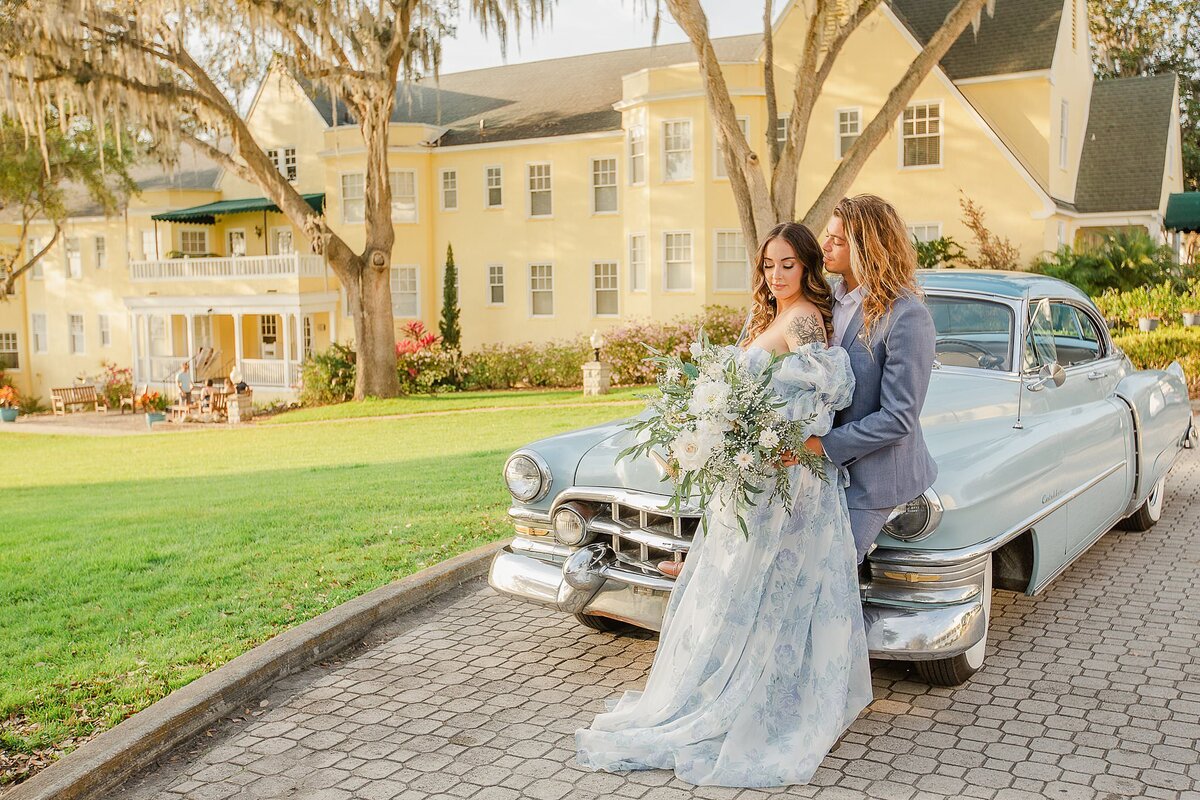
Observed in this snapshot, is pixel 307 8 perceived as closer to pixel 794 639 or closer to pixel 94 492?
pixel 94 492

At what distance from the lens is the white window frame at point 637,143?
2547 centimetres

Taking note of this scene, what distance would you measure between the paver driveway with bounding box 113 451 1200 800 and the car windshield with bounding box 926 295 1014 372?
4.58 ft

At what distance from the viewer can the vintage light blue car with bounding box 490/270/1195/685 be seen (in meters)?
4.22

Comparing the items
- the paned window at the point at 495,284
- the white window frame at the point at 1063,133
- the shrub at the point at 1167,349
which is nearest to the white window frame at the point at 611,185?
the paned window at the point at 495,284

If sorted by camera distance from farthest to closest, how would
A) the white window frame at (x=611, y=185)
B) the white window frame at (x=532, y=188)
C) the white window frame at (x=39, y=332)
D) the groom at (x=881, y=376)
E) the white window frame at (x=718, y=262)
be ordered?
the white window frame at (x=39, y=332), the white window frame at (x=532, y=188), the white window frame at (x=611, y=185), the white window frame at (x=718, y=262), the groom at (x=881, y=376)

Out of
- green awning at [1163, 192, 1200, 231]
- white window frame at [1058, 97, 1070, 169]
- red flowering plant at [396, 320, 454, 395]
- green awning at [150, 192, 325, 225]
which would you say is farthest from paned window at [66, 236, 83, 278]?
green awning at [1163, 192, 1200, 231]

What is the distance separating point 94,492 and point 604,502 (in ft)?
30.5

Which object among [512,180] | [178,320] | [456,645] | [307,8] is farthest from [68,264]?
[456,645]

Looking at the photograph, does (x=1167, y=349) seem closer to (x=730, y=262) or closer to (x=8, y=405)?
(x=730, y=262)

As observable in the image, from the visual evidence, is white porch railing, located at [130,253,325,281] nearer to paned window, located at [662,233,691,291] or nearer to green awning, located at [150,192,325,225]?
green awning, located at [150,192,325,225]

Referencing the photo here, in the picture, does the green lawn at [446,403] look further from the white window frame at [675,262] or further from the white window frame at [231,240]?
the white window frame at [231,240]

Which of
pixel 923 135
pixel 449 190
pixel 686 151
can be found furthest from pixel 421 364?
pixel 923 135

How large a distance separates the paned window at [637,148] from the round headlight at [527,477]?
21266 mm

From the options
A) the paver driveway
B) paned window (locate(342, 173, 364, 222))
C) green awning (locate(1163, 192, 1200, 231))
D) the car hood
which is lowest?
the paver driveway
